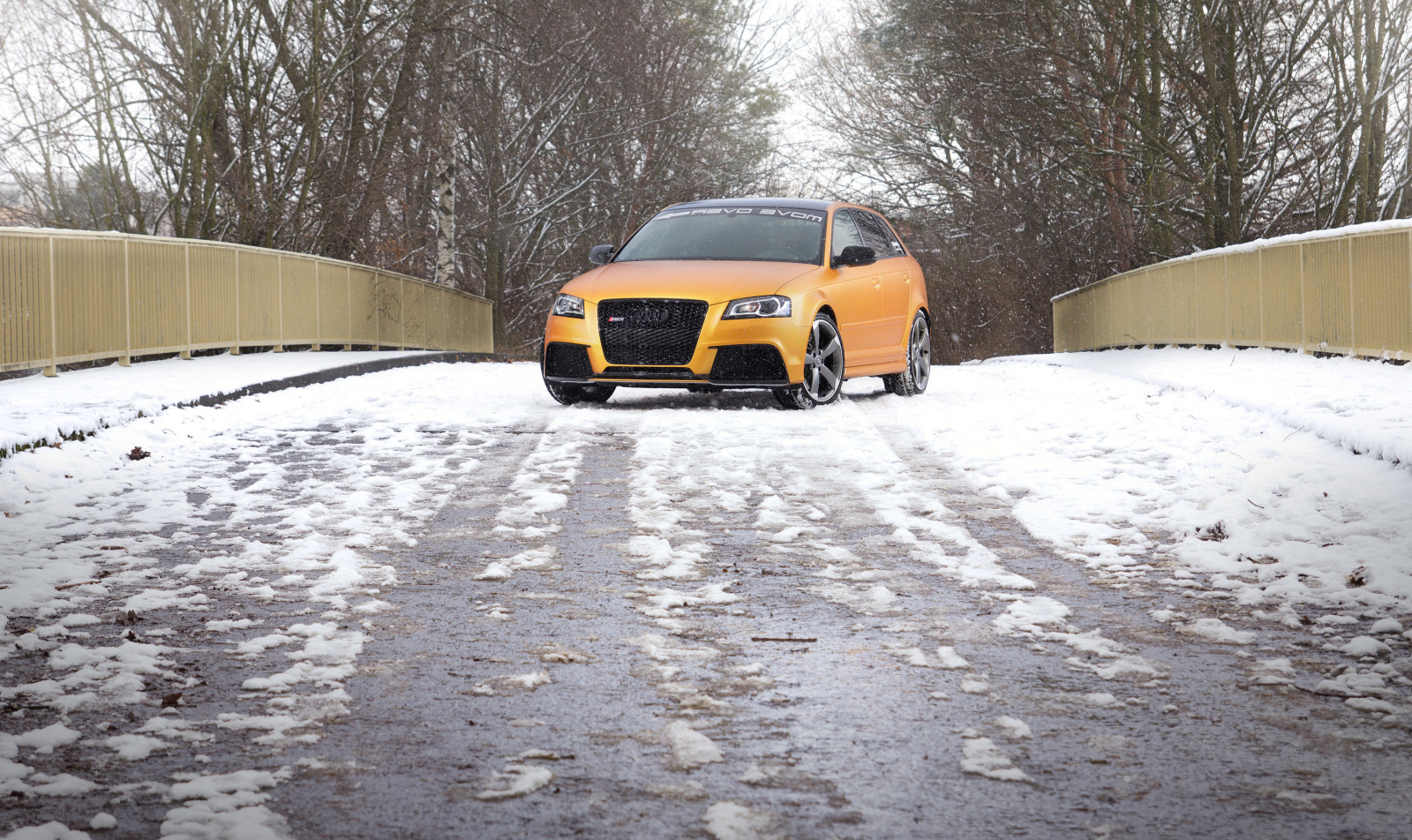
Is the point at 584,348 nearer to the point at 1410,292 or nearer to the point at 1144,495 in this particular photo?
the point at 1144,495

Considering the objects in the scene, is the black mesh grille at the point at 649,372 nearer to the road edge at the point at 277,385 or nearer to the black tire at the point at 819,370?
the black tire at the point at 819,370

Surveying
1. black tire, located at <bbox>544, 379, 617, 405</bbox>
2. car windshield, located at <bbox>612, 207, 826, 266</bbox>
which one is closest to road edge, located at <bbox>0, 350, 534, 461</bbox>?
black tire, located at <bbox>544, 379, 617, 405</bbox>

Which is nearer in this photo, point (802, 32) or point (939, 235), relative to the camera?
point (939, 235)

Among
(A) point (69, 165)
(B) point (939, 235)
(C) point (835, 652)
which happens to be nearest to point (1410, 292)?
(C) point (835, 652)

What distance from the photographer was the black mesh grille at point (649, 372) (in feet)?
40.1

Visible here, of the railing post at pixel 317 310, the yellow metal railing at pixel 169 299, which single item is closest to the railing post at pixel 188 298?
the yellow metal railing at pixel 169 299

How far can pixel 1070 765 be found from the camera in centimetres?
386

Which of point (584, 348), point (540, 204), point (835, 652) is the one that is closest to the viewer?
point (835, 652)

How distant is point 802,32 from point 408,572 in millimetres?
36794

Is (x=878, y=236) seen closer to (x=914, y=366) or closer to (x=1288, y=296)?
(x=914, y=366)

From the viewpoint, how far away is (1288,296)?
52.7 ft

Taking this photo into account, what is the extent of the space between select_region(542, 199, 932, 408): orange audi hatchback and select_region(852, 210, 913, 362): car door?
0.8 inches

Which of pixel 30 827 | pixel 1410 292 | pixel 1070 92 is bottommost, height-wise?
pixel 30 827

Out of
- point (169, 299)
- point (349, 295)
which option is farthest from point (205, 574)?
point (349, 295)
